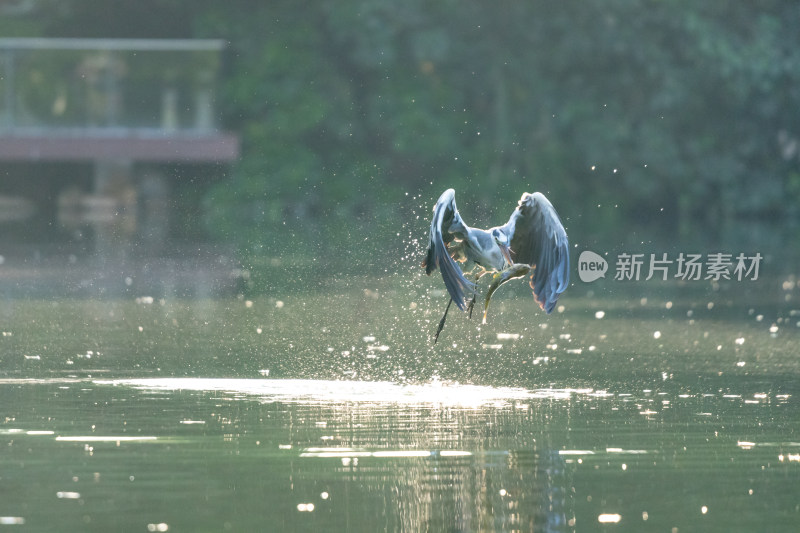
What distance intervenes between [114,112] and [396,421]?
2813 cm

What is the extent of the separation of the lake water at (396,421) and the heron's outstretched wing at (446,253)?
79 cm

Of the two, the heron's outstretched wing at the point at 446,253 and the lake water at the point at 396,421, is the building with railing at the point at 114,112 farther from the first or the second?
the heron's outstretched wing at the point at 446,253

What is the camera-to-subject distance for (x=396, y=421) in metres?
9.68

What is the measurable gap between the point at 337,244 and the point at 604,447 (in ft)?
64.1

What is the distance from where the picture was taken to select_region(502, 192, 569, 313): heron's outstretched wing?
10.7 metres

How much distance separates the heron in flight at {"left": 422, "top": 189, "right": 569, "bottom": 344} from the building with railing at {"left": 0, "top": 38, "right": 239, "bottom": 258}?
84.0 ft

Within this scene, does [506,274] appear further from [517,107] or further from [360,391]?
[517,107]

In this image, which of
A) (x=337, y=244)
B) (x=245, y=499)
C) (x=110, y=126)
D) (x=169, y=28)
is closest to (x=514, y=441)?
(x=245, y=499)

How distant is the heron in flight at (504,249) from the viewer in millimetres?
9734

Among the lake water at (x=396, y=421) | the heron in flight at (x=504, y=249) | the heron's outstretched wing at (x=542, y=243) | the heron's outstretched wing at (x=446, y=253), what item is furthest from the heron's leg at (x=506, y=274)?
the lake water at (x=396, y=421)

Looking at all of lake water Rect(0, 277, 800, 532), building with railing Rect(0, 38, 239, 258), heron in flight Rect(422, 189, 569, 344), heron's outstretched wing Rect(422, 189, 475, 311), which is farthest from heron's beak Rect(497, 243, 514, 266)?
building with railing Rect(0, 38, 239, 258)

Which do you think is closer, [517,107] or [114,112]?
[114,112]

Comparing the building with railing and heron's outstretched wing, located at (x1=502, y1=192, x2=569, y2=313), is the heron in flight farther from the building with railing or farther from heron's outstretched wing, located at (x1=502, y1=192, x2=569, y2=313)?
the building with railing

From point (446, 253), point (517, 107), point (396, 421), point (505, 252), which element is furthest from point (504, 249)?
point (517, 107)
